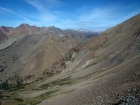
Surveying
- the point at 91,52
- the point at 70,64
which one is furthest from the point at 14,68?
the point at 91,52

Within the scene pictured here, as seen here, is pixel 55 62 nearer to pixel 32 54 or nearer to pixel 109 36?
pixel 32 54

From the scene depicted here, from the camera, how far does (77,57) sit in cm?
14050

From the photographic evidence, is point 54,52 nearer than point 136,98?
No

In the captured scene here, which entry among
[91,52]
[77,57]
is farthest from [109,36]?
[77,57]

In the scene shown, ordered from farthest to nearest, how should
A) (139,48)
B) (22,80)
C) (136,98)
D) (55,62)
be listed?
(55,62)
(22,80)
(139,48)
(136,98)

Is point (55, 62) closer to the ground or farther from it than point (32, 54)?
closer to the ground

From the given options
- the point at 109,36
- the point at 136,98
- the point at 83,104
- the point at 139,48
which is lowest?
the point at 83,104

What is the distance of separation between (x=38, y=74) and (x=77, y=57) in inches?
1767

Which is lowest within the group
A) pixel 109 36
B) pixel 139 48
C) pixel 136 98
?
pixel 136 98

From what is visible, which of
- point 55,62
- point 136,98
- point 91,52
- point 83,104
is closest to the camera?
point 136,98

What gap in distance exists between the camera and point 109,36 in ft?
430

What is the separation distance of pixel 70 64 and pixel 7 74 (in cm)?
8145

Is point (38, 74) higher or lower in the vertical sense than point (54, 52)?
lower

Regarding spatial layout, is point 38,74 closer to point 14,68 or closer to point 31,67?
point 31,67
